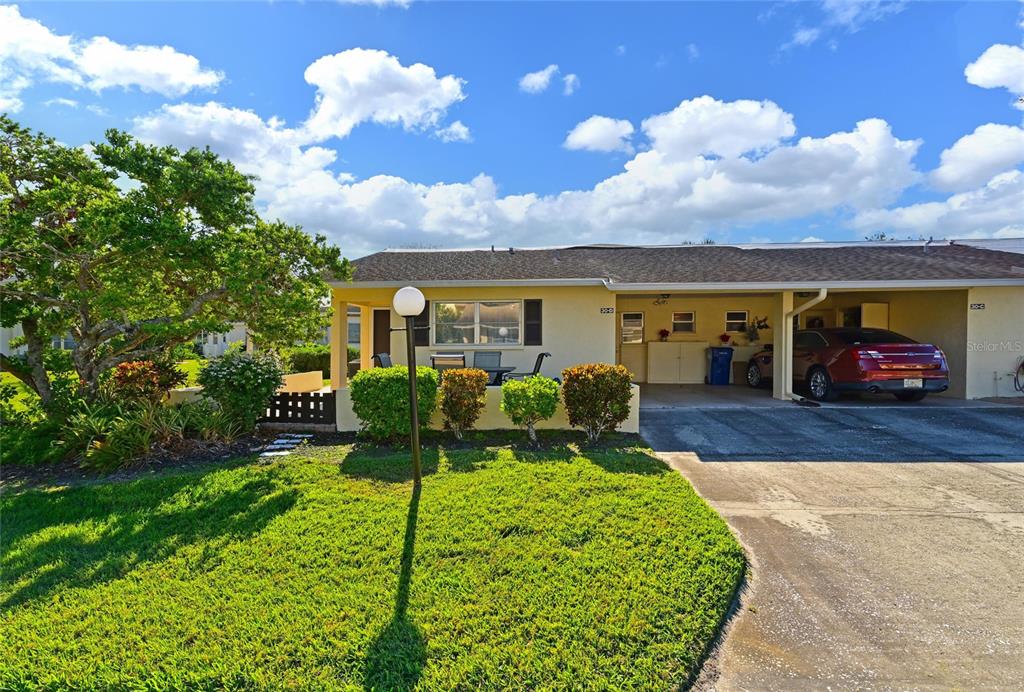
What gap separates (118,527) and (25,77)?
678cm

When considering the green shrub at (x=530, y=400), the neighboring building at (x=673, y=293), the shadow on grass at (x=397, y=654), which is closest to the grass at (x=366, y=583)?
the shadow on grass at (x=397, y=654)

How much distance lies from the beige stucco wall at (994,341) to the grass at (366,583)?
31.6 feet

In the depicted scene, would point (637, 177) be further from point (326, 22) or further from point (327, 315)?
point (327, 315)

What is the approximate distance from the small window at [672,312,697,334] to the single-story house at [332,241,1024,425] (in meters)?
1.95

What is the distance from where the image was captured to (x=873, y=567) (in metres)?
3.32

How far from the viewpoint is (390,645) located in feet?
8.16

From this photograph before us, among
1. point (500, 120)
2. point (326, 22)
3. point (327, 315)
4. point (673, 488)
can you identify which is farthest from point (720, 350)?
point (326, 22)

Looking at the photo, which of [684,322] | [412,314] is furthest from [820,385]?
[412,314]

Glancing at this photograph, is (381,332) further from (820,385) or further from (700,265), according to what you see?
Result: (820,385)

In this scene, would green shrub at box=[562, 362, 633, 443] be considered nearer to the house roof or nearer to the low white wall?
the low white wall

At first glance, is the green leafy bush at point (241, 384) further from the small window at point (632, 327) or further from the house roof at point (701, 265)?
the small window at point (632, 327)

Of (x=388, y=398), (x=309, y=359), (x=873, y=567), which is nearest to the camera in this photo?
(x=873, y=567)

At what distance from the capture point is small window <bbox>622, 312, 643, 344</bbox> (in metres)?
13.8

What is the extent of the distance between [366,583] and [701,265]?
10.6 meters
